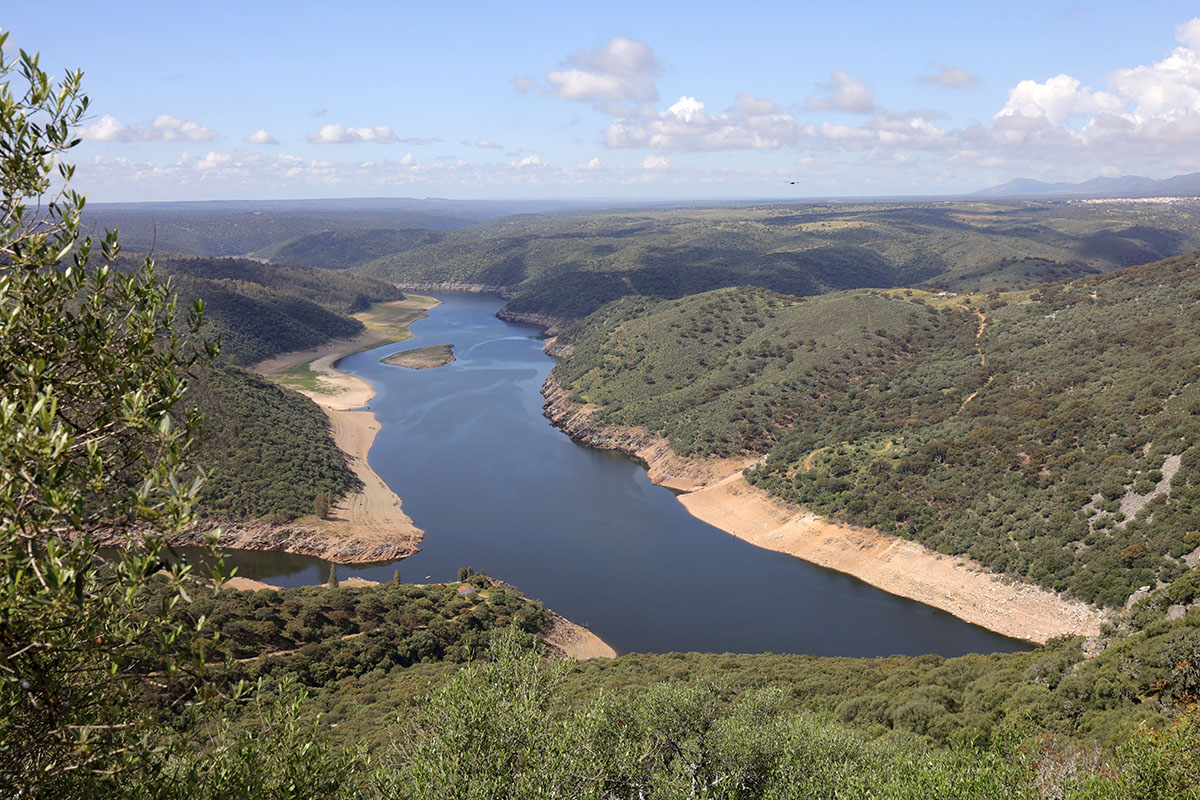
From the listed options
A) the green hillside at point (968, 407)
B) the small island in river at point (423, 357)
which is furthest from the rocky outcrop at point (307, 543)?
the small island in river at point (423, 357)

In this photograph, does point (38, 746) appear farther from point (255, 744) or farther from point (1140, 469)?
point (1140, 469)

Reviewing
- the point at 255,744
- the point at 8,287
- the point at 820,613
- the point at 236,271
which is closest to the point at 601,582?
the point at 820,613

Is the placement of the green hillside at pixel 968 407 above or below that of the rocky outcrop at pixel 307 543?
above

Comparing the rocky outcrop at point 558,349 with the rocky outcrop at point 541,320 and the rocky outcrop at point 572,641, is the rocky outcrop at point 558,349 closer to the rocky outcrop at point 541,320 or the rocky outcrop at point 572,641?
the rocky outcrop at point 541,320

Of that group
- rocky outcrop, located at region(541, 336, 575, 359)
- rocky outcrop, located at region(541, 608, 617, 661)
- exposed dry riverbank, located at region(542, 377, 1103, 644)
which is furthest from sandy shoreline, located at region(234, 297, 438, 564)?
rocky outcrop, located at region(541, 336, 575, 359)

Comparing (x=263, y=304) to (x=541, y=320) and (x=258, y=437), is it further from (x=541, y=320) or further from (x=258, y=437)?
(x=258, y=437)
